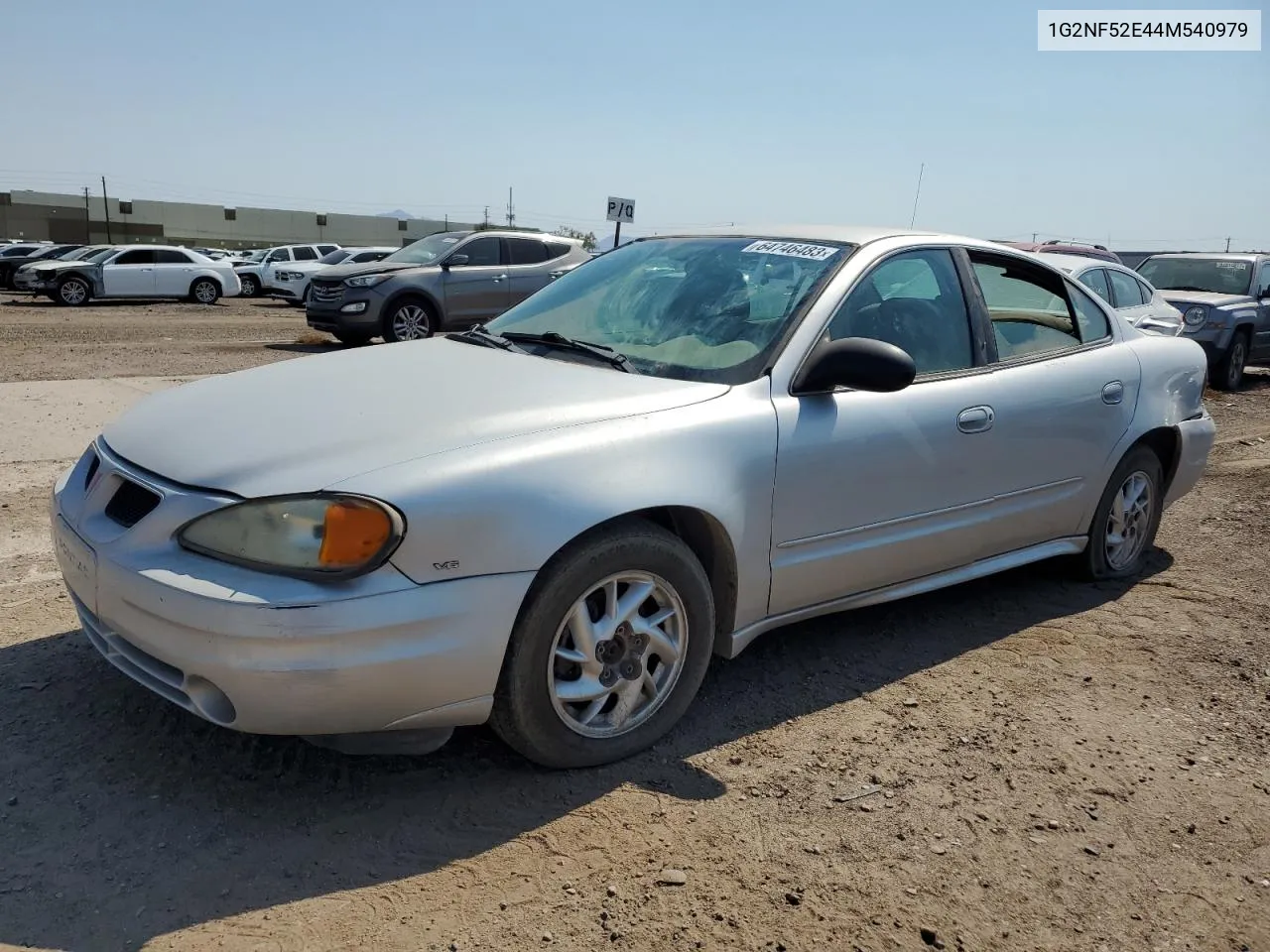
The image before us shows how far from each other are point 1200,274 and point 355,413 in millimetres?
14311

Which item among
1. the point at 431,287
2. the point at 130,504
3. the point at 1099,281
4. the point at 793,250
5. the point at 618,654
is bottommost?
the point at 618,654

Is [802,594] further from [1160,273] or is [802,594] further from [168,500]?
[1160,273]

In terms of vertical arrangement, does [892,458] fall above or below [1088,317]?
below

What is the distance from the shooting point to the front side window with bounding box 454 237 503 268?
14.8 m

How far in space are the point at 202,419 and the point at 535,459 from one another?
3.57ft

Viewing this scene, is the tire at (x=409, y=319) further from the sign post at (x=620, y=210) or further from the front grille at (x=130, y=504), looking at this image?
the front grille at (x=130, y=504)

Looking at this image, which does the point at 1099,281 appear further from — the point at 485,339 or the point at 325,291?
the point at 325,291

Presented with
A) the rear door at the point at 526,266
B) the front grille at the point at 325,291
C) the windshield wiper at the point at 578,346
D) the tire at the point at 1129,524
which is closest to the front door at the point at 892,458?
the windshield wiper at the point at 578,346

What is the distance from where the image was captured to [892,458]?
3736mm

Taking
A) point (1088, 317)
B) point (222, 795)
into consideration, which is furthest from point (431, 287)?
point (222, 795)

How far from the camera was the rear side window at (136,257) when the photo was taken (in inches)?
938

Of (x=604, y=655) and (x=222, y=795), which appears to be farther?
(x=604, y=655)

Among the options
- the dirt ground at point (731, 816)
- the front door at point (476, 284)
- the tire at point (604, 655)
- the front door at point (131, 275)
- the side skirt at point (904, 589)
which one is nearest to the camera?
the dirt ground at point (731, 816)

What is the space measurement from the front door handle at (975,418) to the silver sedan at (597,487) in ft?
0.04
